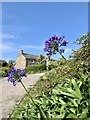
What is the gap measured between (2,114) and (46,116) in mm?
4093

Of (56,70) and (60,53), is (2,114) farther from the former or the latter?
(60,53)

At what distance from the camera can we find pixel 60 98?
12.0ft

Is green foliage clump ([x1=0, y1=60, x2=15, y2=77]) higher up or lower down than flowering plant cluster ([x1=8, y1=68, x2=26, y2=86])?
higher up

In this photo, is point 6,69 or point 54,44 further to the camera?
point 6,69

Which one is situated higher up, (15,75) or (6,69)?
(6,69)

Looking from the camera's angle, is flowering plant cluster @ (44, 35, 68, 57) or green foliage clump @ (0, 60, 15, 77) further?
green foliage clump @ (0, 60, 15, 77)

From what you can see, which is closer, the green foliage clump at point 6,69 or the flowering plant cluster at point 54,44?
the flowering plant cluster at point 54,44

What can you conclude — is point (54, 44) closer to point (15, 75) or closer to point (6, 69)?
point (15, 75)

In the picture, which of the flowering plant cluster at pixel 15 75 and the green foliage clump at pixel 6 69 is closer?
the flowering plant cluster at pixel 15 75

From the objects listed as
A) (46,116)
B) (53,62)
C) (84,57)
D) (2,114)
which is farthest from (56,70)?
(46,116)

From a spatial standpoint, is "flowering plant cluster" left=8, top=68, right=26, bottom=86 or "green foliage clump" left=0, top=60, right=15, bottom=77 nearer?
"flowering plant cluster" left=8, top=68, right=26, bottom=86

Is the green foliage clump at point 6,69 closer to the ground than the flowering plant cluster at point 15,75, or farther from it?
farther from it

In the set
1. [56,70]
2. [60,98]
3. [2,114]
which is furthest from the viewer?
[2,114]

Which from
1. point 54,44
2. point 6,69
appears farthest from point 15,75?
point 6,69
